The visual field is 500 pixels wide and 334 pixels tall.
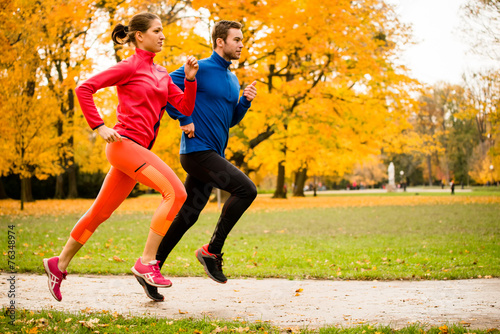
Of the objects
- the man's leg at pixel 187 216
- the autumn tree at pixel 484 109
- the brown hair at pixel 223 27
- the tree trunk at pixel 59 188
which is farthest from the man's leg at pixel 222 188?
the tree trunk at pixel 59 188

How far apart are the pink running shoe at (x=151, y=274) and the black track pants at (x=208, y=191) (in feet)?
1.77

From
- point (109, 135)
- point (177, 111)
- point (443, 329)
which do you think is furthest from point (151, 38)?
point (443, 329)

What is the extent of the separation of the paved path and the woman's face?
203 cm

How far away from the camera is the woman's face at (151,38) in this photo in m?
3.58

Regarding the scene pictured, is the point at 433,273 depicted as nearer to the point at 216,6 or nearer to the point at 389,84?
the point at 216,6

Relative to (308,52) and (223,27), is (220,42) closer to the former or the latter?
(223,27)

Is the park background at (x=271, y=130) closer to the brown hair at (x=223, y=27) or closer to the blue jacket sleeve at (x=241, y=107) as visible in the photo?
the blue jacket sleeve at (x=241, y=107)

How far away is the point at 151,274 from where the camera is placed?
347 centimetres

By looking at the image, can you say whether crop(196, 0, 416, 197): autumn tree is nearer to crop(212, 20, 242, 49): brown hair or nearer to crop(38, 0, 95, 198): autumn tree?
crop(38, 0, 95, 198): autumn tree

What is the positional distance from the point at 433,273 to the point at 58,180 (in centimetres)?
2977

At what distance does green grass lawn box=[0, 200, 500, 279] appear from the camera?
5.56m

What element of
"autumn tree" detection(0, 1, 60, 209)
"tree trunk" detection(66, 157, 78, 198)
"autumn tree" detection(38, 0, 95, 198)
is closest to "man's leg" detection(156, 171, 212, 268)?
"autumn tree" detection(0, 1, 60, 209)

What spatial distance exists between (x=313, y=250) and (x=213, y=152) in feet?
14.6

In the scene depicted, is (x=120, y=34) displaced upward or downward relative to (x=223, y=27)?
downward
